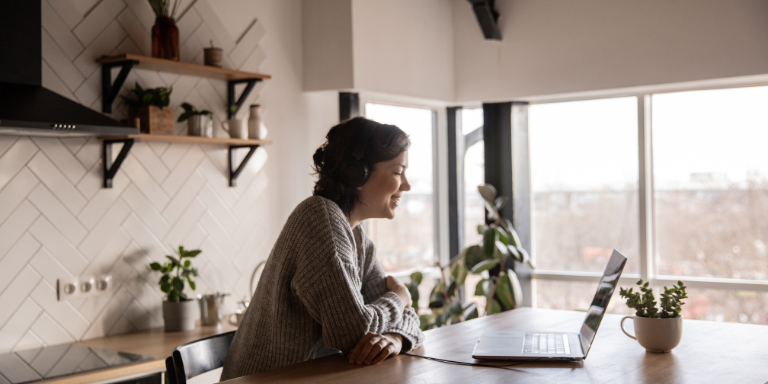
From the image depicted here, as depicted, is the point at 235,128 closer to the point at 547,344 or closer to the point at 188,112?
the point at 188,112

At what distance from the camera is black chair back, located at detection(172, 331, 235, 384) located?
5.11ft

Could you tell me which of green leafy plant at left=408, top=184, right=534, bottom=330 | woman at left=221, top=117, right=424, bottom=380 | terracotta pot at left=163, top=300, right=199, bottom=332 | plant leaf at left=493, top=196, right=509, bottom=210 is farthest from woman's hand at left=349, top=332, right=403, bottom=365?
plant leaf at left=493, top=196, right=509, bottom=210

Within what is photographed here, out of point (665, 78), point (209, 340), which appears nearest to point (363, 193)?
point (209, 340)

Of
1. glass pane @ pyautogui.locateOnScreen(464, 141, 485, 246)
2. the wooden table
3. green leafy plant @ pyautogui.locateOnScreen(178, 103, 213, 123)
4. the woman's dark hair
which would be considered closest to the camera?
the wooden table

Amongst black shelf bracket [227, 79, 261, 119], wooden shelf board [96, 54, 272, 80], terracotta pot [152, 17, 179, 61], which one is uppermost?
terracotta pot [152, 17, 179, 61]

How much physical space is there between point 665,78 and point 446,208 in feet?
4.98

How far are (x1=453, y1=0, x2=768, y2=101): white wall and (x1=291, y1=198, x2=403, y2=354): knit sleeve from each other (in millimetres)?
2417

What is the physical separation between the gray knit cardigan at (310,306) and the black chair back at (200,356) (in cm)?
3

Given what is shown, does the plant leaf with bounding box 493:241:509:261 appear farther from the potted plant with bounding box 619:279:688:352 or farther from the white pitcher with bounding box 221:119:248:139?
the potted plant with bounding box 619:279:688:352

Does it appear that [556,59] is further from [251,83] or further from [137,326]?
[137,326]

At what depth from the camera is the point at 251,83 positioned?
Result: 120 inches

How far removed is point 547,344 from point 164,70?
6.19 ft

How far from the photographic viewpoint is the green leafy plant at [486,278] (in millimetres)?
3555

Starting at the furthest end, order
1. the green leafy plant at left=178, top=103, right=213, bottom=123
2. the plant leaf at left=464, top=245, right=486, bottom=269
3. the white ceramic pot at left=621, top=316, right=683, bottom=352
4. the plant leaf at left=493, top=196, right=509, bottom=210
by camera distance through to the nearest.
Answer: the plant leaf at left=493, top=196, right=509, bottom=210, the plant leaf at left=464, top=245, right=486, bottom=269, the green leafy plant at left=178, top=103, right=213, bottom=123, the white ceramic pot at left=621, top=316, right=683, bottom=352
